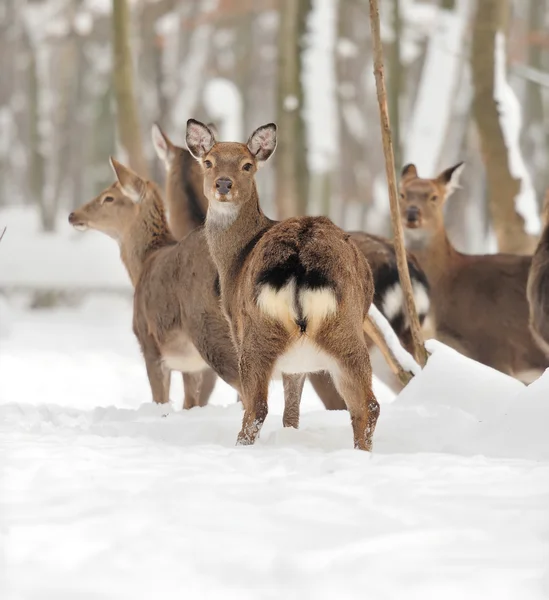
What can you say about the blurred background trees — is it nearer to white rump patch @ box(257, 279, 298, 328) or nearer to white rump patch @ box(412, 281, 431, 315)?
white rump patch @ box(412, 281, 431, 315)

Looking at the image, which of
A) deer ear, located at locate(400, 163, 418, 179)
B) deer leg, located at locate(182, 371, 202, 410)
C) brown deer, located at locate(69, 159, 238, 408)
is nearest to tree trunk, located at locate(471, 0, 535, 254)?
deer ear, located at locate(400, 163, 418, 179)

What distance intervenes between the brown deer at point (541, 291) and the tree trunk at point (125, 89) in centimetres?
1007

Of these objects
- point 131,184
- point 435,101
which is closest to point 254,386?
point 131,184

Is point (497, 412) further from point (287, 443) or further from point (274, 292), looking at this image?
point (274, 292)

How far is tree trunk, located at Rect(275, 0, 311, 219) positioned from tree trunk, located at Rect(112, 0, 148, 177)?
223 centimetres

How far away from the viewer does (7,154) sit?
4872 centimetres

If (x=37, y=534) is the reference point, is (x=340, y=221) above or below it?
below

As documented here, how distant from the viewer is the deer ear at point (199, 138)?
6977 mm

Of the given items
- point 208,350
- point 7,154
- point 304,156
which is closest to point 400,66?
point 304,156

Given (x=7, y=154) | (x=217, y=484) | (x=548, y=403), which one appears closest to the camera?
(x=217, y=484)

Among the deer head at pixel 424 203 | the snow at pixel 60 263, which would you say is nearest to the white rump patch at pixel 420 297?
the deer head at pixel 424 203

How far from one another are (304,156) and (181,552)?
44.5ft

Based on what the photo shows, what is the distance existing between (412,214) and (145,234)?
2566 mm

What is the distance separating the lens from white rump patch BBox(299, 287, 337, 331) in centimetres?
546
